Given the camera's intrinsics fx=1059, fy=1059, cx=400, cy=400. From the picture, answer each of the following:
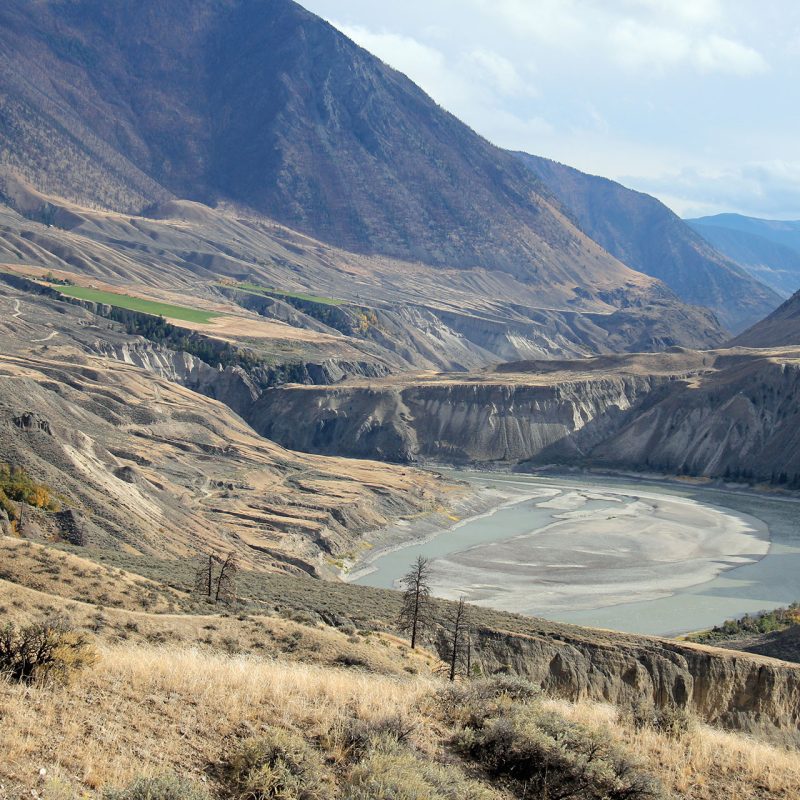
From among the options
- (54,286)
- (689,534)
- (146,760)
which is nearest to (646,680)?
(146,760)

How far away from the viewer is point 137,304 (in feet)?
537

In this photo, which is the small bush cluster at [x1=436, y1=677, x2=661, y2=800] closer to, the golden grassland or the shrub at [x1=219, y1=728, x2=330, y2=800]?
the golden grassland

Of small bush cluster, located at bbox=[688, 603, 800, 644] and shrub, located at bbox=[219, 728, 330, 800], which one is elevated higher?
shrub, located at bbox=[219, 728, 330, 800]

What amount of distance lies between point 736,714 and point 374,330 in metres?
167

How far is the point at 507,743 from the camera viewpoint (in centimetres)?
1374

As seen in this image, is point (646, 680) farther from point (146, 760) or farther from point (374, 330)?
point (374, 330)

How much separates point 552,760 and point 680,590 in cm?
5739

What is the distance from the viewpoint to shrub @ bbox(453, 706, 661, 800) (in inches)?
516

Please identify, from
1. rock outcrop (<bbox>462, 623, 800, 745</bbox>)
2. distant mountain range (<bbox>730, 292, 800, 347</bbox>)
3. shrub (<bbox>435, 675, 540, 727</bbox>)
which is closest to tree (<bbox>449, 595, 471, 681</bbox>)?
rock outcrop (<bbox>462, 623, 800, 745</bbox>)

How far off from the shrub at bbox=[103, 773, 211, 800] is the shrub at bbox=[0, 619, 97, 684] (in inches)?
129

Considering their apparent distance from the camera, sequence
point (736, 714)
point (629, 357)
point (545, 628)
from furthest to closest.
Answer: point (629, 357) → point (545, 628) → point (736, 714)

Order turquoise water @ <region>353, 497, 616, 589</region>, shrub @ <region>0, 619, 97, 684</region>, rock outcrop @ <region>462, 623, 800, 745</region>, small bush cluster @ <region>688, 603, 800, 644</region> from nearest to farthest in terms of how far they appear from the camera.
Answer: shrub @ <region>0, 619, 97, 684</region> → rock outcrop @ <region>462, 623, 800, 745</region> → small bush cluster @ <region>688, 603, 800, 644</region> → turquoise water @ <region>353, 497, 616, 589</region>

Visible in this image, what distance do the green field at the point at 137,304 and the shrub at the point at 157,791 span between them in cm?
14932

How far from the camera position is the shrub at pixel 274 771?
11.4 meters
